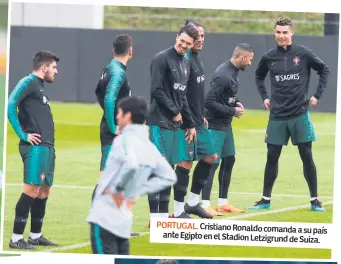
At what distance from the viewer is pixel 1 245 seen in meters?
10.5

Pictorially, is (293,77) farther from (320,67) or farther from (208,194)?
(208,194)

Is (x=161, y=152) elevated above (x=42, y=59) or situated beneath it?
situated beneath

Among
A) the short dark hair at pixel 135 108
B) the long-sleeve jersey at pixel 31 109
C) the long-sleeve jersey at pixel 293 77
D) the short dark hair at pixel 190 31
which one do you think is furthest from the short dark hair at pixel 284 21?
the short dark hair at pixel 135 108

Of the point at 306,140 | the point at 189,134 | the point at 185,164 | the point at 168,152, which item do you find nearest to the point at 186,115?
the point at 189,134

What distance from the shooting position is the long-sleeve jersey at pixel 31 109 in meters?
9.97

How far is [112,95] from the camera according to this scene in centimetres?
1015

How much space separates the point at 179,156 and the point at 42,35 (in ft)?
27.5

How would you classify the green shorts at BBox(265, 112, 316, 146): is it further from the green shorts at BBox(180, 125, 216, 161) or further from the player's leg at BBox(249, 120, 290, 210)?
the green shorts at BBox(180, 125, 216, 161)

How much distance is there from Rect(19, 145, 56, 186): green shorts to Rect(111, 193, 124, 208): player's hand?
257cm

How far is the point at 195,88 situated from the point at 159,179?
10.9ft

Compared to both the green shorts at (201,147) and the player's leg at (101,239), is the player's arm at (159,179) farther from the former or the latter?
the green shorts at (201,147)

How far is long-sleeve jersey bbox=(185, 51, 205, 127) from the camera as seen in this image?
10836 millimetres

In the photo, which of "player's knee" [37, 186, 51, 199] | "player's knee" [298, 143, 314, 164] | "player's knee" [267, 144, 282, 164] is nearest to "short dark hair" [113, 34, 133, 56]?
"player's knee" [37, 186, 51, 199]

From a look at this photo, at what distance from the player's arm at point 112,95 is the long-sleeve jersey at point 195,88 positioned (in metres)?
0.88
